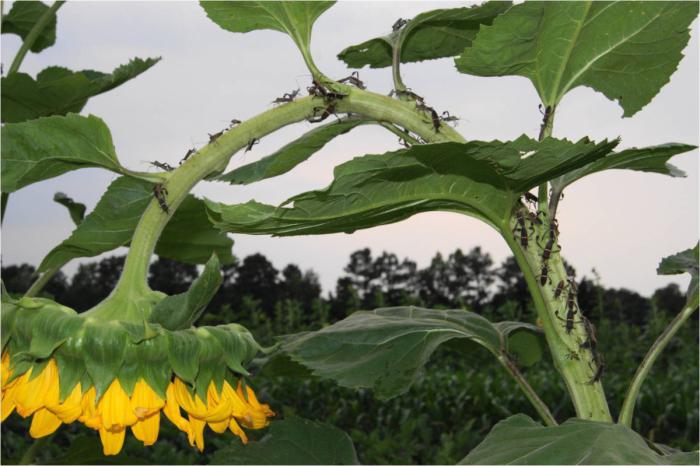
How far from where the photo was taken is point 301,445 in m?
1.25

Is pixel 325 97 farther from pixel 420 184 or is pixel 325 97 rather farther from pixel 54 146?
pixel 54 146

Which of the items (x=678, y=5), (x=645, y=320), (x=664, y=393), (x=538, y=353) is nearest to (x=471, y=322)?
(x=538, y=353)

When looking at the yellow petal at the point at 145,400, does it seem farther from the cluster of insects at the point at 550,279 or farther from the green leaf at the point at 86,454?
the green leaf at the point at 86,454

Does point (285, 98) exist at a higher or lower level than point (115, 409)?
higher

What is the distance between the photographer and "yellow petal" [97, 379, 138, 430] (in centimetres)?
80

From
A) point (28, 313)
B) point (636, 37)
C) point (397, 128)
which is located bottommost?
point (28, 313)

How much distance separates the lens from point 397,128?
38.6 inches

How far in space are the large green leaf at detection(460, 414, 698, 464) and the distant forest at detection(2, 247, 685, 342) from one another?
5628mm

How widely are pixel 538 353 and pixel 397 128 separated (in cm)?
61

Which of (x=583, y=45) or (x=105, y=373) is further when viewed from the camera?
(x=583, y=45)

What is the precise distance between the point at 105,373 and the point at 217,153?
264mm

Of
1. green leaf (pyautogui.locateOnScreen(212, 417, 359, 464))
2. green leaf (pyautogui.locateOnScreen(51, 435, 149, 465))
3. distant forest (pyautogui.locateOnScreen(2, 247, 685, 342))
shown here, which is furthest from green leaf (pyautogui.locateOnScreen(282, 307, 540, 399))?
distant forest (pyautogui.locateOnScreen(2, 247, 685, 342))

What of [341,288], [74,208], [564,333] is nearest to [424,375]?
[74,208]

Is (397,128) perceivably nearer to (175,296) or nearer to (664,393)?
(175,296)
